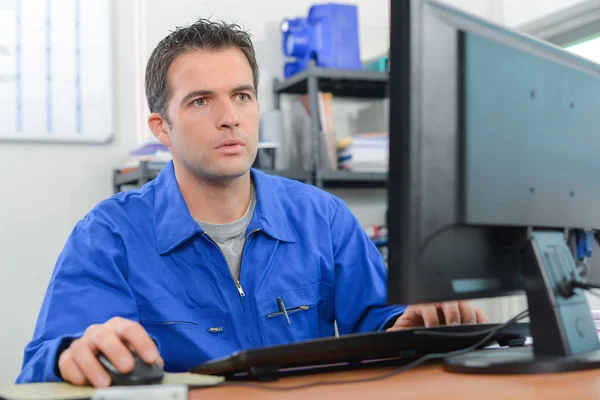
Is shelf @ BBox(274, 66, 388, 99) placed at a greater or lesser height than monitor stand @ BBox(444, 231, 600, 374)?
greater

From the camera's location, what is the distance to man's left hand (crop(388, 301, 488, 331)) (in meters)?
1.13

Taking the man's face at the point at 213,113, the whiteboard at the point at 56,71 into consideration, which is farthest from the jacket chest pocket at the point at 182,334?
the whiteboard at the point at 56,71

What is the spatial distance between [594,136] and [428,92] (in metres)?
0.37

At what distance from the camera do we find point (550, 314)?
2.98ft

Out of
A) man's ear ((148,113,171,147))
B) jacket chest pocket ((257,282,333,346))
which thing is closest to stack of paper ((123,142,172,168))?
man's ear ((148,113,171,147))

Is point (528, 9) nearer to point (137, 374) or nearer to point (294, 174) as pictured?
point (294, 174)

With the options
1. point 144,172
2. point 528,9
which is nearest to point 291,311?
point 144,172

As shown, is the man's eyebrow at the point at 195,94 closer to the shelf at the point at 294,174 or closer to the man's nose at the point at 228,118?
the man's nose at the point at 228,118

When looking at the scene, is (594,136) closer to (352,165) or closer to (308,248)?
(308,248)

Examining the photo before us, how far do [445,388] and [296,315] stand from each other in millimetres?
626

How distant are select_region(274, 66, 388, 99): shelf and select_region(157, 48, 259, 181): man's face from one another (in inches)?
53.1

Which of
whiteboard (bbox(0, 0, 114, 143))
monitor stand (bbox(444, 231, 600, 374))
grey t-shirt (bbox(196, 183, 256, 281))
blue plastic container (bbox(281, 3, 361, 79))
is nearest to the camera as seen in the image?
monitor stand (bbox(444, 231, 600, 374))

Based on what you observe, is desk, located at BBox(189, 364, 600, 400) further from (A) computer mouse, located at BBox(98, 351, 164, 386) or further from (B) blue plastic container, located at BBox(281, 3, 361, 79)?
(B) blue plastic container, located at BBox(281, 3, 361, 79)

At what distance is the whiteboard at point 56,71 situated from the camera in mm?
2822
